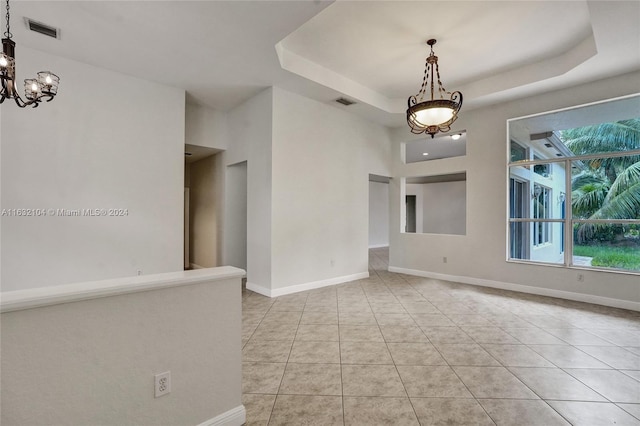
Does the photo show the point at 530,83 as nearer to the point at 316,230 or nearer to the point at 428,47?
the point at 428,47

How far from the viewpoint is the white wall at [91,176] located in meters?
3.60

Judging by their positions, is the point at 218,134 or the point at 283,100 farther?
the point at 218,134

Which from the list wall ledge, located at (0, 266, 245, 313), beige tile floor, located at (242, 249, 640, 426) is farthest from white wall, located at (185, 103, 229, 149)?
wall ledge, located at (0, 266, 245, 313)

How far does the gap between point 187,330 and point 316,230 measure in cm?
389

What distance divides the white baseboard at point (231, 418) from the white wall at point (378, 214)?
10753 millimetres

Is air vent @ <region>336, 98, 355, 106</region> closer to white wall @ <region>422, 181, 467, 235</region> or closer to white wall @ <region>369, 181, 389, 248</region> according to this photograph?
white wall @ <region>369, 181, 389, 248</region>

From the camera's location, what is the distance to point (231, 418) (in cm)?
182

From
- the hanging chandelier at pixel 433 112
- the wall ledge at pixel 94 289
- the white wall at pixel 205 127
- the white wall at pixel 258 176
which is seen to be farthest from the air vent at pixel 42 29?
the hanging chandelier at pixel 433 112

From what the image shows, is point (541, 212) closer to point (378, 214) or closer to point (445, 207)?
point (445, 207)

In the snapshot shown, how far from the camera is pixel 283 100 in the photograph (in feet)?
16.3

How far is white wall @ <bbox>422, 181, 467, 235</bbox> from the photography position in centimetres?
1114

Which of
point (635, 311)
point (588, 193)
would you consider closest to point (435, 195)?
point (588, 193)

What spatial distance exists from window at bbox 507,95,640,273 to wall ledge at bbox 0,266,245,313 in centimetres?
555

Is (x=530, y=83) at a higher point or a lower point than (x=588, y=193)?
higher
